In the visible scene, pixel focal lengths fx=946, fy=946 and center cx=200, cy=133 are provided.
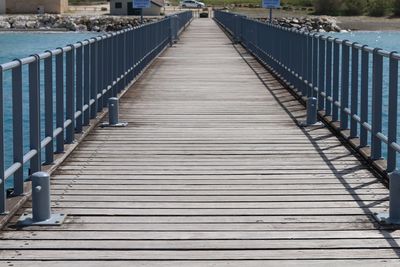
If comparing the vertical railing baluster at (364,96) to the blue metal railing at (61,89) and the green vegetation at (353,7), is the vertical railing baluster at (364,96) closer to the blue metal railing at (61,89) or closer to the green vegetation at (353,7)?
the blue metal railing at (61,89)

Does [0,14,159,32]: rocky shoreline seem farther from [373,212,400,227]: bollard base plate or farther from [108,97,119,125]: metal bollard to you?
[373,212,400,227]: bollard base plate

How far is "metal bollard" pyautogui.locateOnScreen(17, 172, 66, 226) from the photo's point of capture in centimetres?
685

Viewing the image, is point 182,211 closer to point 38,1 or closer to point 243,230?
point 243,230

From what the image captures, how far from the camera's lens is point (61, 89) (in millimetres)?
9977

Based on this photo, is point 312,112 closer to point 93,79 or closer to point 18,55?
point 93,79

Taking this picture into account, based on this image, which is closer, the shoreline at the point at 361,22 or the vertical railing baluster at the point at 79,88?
the vertical railing baluster at the point at 79,88

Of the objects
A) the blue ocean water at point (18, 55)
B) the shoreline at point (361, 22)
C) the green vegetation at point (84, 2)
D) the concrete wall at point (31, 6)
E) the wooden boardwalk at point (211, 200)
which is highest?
the green vegetation at point (84, 2)

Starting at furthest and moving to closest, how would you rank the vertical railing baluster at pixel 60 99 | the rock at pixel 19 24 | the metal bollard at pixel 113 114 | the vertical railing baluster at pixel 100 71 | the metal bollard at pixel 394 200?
1. the rock at pixel 19 24
2. the vertical railing baluster at pixel 100 71
3. the metal bollard at pixel 113 114
4. the vertical railing baluster at pixel 60 99
5. the metal bollard at pixel 394 200

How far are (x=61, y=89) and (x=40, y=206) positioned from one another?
327 cm

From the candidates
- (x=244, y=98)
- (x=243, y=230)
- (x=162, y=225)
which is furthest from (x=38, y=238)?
(x=244, y=98)

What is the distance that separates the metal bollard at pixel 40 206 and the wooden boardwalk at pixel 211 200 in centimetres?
10

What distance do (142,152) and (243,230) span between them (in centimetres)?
366

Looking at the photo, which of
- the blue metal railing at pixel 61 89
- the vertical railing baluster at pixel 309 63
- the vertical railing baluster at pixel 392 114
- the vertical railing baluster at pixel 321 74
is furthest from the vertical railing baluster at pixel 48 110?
the vertical railing baluster at pixel 309 63

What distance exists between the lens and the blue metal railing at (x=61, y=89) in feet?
24.8
